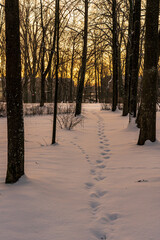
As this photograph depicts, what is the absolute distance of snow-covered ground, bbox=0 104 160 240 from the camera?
245 cm

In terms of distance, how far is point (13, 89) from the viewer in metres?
3.26

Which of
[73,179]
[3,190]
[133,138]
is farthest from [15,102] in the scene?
[133,138]

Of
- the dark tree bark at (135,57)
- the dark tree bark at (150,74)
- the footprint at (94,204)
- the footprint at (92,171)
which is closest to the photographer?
the footprint at (94,204)

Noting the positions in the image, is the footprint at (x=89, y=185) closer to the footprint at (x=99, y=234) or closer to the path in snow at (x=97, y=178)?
the path in snow at (x=97, y=178)

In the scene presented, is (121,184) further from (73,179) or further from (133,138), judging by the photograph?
(133,138)

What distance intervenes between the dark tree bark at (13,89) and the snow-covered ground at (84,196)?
370 mm

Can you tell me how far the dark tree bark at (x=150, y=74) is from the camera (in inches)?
225

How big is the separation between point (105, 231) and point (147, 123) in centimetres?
394

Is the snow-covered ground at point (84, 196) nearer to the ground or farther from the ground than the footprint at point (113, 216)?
farther from the ground

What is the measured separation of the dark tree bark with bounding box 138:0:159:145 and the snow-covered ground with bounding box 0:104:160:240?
1.63ft

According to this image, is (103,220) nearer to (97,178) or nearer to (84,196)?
(84,196)

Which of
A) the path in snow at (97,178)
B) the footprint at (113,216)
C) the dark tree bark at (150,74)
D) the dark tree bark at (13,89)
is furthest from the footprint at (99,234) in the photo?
the dark tree bark at (150,74)

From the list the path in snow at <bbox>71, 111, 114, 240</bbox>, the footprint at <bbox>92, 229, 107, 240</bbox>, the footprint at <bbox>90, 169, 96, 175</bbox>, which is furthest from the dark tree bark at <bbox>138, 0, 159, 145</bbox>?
the footprint at <bbox>92, 229, 107, 240</bbox>

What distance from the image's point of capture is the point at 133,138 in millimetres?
7195
